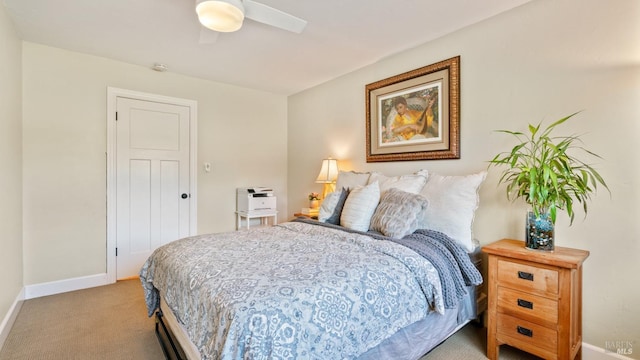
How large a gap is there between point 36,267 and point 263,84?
3207mm

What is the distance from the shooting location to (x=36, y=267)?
2.94m

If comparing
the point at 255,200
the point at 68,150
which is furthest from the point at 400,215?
the point at 68,150

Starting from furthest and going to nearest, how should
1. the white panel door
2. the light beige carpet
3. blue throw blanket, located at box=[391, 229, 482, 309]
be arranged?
the white panel door < the light beige carpet < blue throw blanket, located at box=[391, 229, 482, 309]

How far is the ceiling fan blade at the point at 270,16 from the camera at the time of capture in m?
1.81

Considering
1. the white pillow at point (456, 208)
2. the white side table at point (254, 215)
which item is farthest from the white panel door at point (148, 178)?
the white pillow at point (456, 208)

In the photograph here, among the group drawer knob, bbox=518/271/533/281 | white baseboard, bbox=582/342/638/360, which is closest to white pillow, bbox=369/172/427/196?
drawer knob, bbox=518/271/533/281

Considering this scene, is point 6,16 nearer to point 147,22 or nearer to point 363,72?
point 147,22

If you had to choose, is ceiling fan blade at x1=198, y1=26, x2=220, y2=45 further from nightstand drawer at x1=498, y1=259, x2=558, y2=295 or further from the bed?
nightstand drawer at x1=498, y1=259, x2=558, y2=295

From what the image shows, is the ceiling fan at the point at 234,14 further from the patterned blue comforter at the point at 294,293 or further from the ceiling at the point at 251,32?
the patterned blue comforter at the point at 294,293

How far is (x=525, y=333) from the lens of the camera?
5.82ft

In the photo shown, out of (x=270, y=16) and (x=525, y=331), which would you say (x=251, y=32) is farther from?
(x=525, y=331)

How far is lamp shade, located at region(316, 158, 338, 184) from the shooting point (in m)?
3.61

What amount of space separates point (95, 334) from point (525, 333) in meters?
2.96

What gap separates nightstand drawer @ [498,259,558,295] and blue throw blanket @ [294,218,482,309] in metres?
0.15
